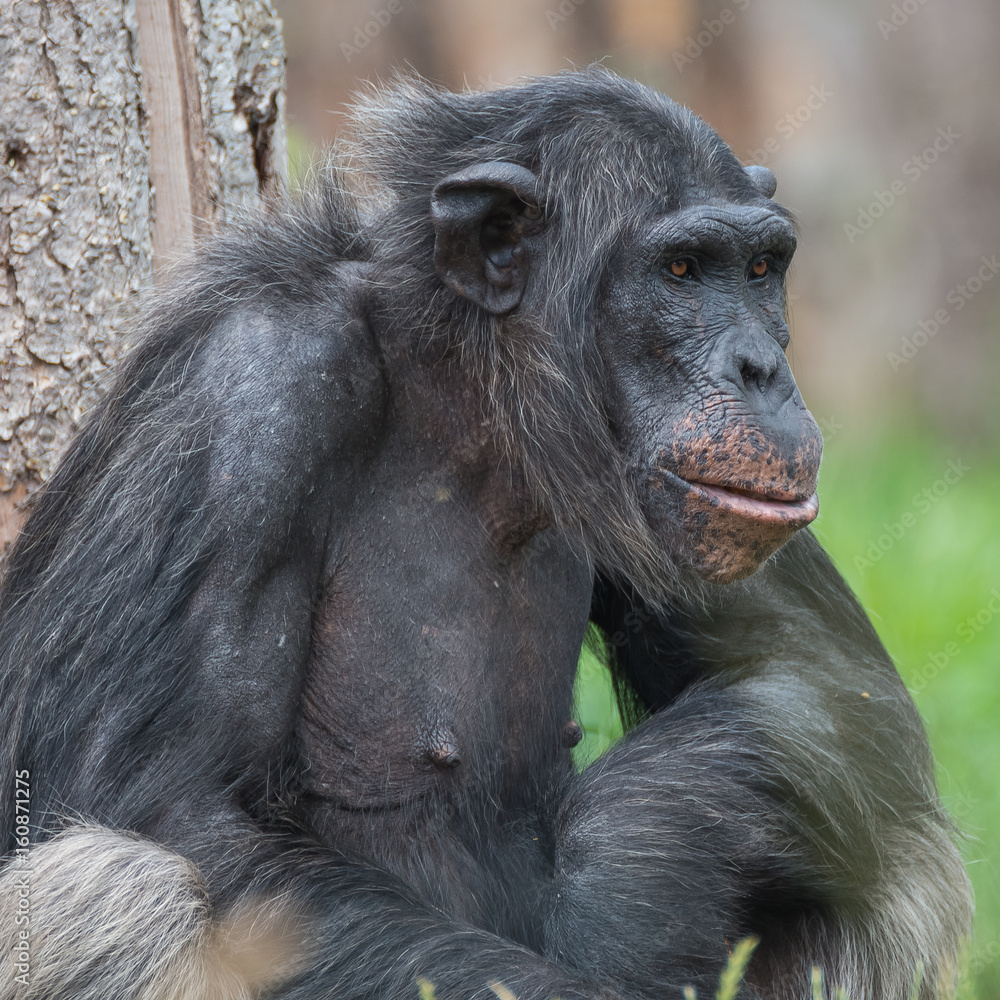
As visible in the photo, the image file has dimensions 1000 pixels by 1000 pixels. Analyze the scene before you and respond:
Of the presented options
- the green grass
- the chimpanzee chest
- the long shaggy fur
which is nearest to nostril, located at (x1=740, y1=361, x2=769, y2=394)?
the chimpanzee chest

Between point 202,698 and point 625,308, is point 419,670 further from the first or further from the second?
point 625,308

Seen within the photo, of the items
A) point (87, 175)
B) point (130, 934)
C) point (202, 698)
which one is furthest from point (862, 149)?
point (130, 934)

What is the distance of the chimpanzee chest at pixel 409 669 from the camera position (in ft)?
12.0

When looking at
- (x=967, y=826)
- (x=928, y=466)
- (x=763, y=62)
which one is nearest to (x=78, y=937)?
(x=967, y=826)

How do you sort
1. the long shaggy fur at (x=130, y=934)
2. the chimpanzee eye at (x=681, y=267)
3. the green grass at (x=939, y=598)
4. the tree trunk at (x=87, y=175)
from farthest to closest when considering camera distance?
the green grass at (x=939, y=598) → the tree trunk at (x=87, y=175) → the chimpanzee eye at (x=681, y=267) → the long shaggy fur at (x=130, y=934)

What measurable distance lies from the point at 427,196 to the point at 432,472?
0.78 meters

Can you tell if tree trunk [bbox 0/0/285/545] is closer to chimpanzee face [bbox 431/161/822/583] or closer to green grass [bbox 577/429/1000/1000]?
chimpanzee face [bbox 431/161/822/583]

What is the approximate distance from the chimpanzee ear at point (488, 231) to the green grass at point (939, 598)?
81.7 inches

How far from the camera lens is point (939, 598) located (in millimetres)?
7840

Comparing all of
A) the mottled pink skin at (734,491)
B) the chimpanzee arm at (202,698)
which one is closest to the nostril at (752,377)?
the mottled pink skin at (734,491)

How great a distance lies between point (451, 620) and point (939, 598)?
492 centimetres

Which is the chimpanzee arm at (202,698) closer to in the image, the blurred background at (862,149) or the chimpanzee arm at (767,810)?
the chimpanzee arm at (767,810)

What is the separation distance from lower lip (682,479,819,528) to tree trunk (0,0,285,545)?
1916mm

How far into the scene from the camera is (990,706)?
6711 mm
